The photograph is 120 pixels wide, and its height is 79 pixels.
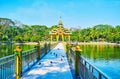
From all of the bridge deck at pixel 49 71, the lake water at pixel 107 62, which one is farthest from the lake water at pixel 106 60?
the bridge deck at pixel 49 71

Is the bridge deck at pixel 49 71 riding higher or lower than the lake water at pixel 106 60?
higher

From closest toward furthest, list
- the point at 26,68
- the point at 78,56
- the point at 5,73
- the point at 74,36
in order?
the point at 5,73
the point at 78,56
the point at 26,68
the point at 74,36

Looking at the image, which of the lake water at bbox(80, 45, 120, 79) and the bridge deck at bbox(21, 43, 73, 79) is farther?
the lake water at bbox(80, 45, 120, 79)

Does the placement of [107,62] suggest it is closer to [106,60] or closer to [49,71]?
[106,60]

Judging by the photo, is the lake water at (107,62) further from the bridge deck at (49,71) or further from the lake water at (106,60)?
the bridge deck at (49,71)

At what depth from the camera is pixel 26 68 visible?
11.0m

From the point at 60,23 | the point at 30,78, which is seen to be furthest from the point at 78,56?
the point at 60,23

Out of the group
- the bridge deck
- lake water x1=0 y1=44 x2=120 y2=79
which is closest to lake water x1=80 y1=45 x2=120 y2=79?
lake water x1=0 y1=44 x2=120 y2=79

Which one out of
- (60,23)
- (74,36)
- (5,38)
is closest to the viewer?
(60,23)

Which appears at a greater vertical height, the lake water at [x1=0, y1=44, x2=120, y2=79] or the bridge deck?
the bridge deck

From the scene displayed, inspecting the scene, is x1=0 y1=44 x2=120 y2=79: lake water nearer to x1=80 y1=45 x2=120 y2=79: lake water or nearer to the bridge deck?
x1=80 y1=45 x2=120 y2=79: lake water

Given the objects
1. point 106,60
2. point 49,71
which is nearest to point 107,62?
point 106,60

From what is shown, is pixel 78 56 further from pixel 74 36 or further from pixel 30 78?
pixel 74 36

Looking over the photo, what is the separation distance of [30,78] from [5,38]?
91350 mm
